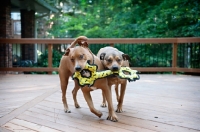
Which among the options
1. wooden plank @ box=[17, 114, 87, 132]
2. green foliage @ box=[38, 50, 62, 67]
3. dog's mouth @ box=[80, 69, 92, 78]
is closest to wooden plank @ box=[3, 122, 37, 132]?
wooden plank @ box=[17, 114, 87, 132]

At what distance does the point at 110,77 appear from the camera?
2.13m

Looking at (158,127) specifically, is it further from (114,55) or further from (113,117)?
(114,55)

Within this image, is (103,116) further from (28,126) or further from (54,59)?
(54,59)

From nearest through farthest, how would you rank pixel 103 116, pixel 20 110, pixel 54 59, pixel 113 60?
pixel 113 60, pixel 103 116, pixel 20 110, pixel 54 59

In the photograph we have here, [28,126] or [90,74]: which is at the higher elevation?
[90,74]

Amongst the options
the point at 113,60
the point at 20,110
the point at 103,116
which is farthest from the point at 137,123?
the point at 20,110

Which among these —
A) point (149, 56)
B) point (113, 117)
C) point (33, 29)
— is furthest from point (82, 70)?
point (33, 29)

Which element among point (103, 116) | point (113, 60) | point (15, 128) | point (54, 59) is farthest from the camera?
point (54, 59)

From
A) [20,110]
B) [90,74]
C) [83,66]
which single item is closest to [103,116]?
[90,74]

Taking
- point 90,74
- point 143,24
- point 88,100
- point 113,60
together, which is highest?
point 143,24

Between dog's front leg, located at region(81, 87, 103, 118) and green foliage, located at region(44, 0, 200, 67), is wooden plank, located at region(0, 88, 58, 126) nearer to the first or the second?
dog's front leg, located at region(81, 87, 103, 118)

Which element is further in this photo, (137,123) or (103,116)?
(103,116)

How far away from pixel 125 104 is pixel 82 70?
3.41 feet

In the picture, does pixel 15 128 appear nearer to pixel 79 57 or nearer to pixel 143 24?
pixel 79 57
